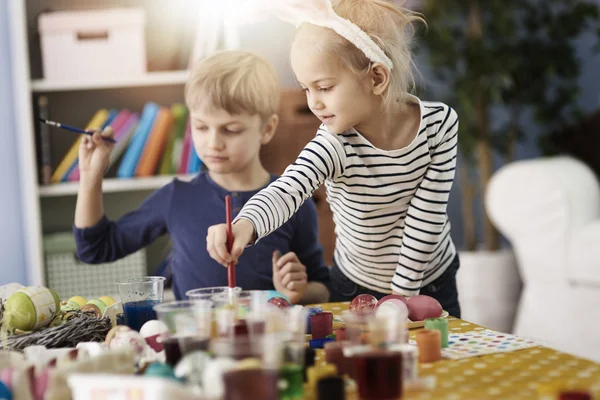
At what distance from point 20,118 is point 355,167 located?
1.74 metres

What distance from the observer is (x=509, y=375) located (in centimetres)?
95

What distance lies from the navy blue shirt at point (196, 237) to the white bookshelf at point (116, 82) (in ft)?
3.70

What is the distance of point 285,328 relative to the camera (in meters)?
0.93

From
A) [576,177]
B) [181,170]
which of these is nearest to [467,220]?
[576,177]

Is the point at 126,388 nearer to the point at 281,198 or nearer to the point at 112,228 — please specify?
the point at 281,198

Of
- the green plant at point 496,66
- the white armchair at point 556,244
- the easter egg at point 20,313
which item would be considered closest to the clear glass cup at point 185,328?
the easter egg at point 20,313

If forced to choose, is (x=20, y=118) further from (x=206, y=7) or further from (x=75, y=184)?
(x=206, y=7)

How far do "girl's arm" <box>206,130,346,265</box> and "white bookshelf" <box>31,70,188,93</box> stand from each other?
5.03 feet

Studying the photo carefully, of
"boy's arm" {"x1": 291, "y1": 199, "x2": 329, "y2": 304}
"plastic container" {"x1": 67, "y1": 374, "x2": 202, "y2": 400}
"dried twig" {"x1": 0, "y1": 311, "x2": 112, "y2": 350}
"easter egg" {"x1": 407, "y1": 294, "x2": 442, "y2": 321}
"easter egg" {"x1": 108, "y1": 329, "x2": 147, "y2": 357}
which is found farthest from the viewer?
"boy's arm" {"x1": 291, "y1": 199, "x2": 329, "y2": 304}

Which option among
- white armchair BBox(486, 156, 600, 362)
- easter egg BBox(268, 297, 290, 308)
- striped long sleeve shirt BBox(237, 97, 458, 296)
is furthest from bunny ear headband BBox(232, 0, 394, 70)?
white armchair BBox(486, 156, 600, 362)

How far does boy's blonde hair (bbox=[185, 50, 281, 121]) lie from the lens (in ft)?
5.44

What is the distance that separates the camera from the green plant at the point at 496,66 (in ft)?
11.4

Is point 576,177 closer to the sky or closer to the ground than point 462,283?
A: closer to the sky

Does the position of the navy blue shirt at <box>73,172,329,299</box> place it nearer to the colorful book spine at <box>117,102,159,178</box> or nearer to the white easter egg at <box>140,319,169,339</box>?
the white easter egg at <box>140,319,169,339</box>
